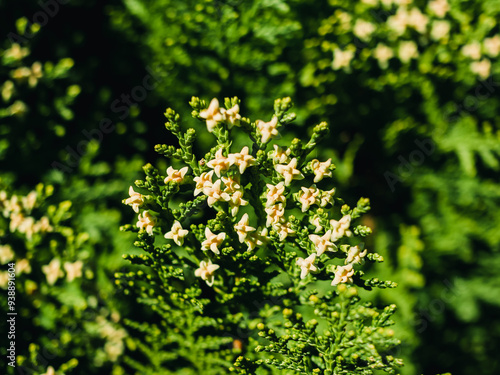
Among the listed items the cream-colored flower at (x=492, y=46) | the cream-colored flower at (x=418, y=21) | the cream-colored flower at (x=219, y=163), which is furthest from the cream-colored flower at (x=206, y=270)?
the cream-colored flower at (x=492, y=46)

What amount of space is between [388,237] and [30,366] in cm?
288

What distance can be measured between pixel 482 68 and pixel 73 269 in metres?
3.19

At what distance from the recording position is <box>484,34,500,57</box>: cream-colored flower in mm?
3117

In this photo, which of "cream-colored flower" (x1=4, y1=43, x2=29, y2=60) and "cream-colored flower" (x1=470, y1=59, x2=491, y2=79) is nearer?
"cream-colored flower" (x1=4, y1=43, x2=29, y2=60)

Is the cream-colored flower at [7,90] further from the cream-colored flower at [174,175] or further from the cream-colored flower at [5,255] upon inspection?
the cream-colored flower at [174,175]

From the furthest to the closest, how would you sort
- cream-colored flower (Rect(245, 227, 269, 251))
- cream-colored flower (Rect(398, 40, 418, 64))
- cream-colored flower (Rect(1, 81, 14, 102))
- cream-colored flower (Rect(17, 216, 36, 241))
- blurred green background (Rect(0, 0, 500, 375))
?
cream-colored flower (Rect(398, 40, 418, 64))
cream-colored flower (Rect(1, 81, 14, 102))
blurred green background (Rect(0, 0, 500, 375))
cream-colored flower (Rect(17, 216, 36, 241))
cream-colored flower (Rect(245, 227, 269, 251))

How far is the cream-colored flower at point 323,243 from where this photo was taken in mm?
1667

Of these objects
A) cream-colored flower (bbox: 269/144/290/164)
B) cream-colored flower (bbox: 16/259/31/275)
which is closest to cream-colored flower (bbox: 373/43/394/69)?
cream-colored flower (bbox: 269/144/290/164)

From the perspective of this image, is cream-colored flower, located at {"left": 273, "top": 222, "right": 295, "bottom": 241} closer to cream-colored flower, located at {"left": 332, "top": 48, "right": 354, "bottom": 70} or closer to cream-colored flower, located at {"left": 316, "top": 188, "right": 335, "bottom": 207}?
cream-colored flower, located at {"left": 316, "top": 188, "right": 335, "bottom": 207}

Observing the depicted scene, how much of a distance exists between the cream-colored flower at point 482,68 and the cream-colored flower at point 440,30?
0.31 metres

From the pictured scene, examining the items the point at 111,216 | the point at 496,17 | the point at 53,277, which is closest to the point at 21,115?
the point at 111,216

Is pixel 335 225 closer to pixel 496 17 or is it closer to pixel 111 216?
pixel 111 216

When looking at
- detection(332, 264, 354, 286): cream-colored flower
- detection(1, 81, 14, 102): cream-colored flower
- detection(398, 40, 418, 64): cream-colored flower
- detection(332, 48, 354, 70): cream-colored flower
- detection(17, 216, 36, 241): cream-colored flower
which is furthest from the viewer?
detection(398, 40, 418, 64): cream-colored flower

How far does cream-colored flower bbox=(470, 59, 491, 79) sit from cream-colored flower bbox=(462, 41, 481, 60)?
0.06 m
